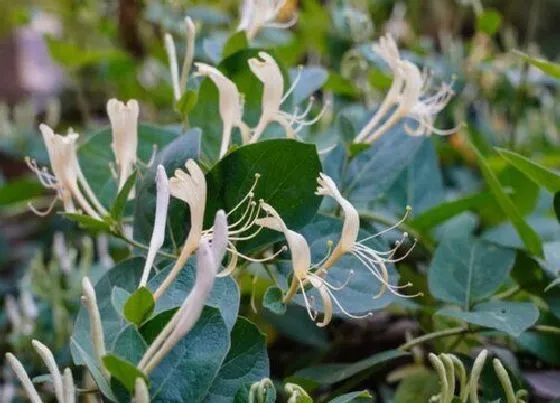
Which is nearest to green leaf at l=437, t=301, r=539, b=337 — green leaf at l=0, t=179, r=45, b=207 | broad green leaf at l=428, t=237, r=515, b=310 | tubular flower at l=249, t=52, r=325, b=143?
broad green leaf at l=428, t=237, r=515, b=310

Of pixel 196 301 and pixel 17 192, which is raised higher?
pixel 196 301

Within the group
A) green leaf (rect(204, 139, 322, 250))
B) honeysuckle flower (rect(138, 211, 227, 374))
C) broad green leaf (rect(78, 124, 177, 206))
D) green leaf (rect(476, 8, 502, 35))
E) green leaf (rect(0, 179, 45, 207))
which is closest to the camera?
honeysuckle flower (rect(138, 211, 227, 374))

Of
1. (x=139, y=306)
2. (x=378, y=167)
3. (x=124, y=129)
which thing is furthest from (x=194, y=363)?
(x=378, y=167)

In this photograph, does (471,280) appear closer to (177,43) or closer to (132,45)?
(177,43)

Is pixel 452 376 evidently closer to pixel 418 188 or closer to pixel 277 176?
pixel 277 176

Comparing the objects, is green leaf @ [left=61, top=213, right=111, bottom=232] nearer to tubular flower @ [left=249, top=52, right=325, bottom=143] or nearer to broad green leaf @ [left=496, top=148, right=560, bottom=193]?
tubular flower @ [left=249, top=52, right=325, bottom=143]

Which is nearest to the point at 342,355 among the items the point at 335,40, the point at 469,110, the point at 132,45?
the point at 335,40

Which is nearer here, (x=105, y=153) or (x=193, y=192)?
(x=193, y=192)
